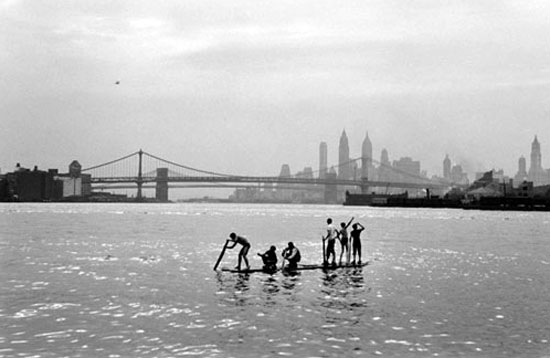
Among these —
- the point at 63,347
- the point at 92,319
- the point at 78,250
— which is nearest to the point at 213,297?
the point at 92,319

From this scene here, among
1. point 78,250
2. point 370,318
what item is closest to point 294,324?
point 370,318

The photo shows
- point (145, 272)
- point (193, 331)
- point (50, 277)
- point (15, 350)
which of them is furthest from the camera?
point (145, 272)

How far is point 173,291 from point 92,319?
6.21 m

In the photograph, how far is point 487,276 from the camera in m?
32.2

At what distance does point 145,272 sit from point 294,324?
14554 mm

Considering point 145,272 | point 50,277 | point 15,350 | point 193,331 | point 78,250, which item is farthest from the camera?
point 78,250

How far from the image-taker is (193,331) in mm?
18047

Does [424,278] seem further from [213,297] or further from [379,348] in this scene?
[379,348]

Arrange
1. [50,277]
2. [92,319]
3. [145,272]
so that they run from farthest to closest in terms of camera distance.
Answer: [145,272]
[50,277]
[92,319]

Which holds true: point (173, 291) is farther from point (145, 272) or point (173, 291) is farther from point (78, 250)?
point (78, 250)

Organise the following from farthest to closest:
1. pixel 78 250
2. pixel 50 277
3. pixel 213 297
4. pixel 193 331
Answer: pixel 78 250, pixel 50 277, pixel 213 297, pixel 193 331

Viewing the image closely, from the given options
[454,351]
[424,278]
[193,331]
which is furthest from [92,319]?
[424,278]

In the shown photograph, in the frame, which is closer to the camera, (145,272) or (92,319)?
(92,319)

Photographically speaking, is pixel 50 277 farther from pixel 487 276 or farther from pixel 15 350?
pixel 487 276
